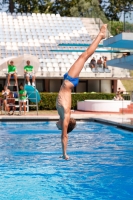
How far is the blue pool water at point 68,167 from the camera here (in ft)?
22.9

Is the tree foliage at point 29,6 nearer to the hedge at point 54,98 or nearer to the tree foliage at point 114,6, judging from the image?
the tree foliage at point 114,6

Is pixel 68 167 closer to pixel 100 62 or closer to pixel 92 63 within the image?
pixel 92 63

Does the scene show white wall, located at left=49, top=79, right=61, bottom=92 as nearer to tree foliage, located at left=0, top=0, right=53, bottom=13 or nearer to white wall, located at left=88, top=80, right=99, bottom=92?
white wall, located at left=88, top=80, right=99, bottom=92

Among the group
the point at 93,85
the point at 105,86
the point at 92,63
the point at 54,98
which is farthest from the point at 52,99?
the point at 105,86

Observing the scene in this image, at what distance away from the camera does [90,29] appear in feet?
129

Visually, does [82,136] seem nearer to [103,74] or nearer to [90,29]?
[103,74]

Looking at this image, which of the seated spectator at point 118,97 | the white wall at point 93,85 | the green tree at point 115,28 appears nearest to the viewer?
the seated spectator at point 118,97

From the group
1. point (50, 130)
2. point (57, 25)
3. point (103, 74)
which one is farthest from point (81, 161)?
point (57, 25)

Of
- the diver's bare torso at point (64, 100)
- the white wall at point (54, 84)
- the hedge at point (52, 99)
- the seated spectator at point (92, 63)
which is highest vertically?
the diver's bare torso at point (64, 100)

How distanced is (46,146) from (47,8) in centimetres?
3800

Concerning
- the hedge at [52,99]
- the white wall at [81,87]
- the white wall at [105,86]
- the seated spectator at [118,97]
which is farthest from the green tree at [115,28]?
the seated spectator at [118,97]

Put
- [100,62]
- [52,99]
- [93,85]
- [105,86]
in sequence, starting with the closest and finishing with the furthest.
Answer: [52,99], [100,62], [105,86], [93,85]

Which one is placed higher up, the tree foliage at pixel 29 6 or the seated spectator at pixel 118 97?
the tree foliage at pixel 29 6

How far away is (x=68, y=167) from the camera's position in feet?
29.9
